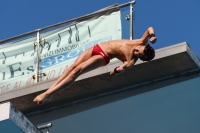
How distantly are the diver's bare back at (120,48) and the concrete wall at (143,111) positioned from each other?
11.0 ft

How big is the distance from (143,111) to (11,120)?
134 inches

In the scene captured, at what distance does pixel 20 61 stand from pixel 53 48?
31.7 inches

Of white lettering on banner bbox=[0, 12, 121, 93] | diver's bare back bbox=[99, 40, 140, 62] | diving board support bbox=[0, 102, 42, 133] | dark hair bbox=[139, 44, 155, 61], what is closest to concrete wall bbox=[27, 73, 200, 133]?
white lettering on banner bbox=[0, 12, 121, 93]

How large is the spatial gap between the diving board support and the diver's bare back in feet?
6.16

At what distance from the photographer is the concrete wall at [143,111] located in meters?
13.5

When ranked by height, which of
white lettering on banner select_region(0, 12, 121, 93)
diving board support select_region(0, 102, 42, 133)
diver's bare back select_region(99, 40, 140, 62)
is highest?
white lettering on banner select_region(0, 12, 121, 93)

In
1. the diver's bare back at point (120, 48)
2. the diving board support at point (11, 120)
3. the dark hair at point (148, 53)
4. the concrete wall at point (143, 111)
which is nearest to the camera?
the dark hair at point (148, 53)

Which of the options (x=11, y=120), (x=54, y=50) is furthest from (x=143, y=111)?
(x=11, y=120)

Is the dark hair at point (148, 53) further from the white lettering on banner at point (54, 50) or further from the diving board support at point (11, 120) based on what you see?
the white lettering on banner at point (54, 50)

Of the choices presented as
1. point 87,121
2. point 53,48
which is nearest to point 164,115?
point 87,121

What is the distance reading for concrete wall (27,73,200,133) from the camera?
13547mm

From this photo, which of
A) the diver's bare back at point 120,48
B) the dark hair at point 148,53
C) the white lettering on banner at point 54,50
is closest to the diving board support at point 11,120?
the diver's bare back at point 120,48

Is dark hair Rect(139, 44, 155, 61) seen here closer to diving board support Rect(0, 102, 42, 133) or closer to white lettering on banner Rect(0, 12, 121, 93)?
diving board support Rect(0, 102, 42, 133)

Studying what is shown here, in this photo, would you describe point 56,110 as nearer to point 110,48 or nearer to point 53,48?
point 53,48
